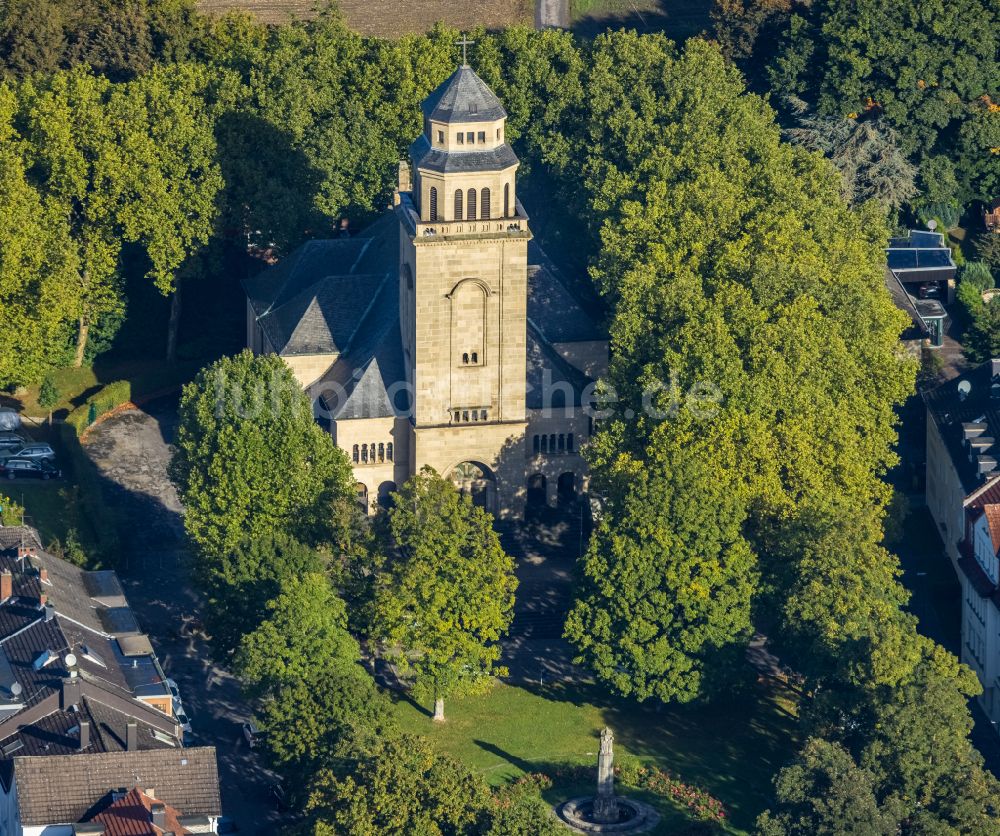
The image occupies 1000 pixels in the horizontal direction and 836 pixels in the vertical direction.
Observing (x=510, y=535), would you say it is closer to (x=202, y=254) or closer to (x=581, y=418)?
(x=581, y=418)

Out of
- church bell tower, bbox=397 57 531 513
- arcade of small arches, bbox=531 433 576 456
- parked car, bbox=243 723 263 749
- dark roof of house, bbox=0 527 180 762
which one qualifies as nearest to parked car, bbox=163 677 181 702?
dark roof of house, bbox=0 527 180 762

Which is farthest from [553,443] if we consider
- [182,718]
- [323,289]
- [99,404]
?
A: [182,718]

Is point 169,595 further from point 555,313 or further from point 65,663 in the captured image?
point 555,313

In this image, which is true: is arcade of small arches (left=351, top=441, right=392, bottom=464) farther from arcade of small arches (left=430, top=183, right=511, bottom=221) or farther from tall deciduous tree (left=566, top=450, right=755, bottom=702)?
tall deciduous tree (left=566, top=450, right=755, bottom=702)

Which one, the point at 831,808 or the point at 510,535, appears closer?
the point at 831,808

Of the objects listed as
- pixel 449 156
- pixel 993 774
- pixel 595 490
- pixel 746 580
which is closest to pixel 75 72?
pixel 449 156

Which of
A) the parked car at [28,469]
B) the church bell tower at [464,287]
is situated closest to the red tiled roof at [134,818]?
the church bell tower at [464,287]

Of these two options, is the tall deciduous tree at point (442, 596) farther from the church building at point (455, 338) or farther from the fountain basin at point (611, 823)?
the church building at point (455, 338)
